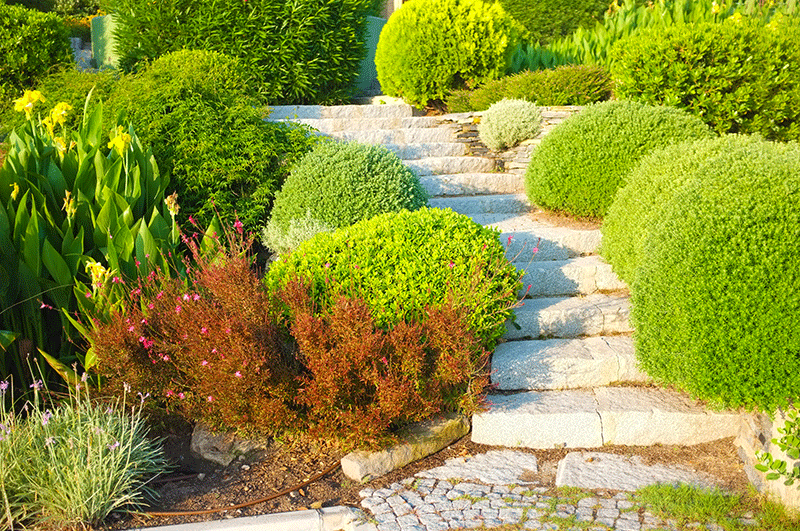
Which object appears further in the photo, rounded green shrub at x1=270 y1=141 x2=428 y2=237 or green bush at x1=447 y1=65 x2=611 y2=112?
green bush at x1=447 y1=65 x2=611 y2=112

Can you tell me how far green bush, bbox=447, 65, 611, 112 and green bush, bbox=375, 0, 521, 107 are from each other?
761mm

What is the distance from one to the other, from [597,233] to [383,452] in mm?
3325

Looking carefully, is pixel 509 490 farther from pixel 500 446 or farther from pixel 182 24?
pixel 182 24

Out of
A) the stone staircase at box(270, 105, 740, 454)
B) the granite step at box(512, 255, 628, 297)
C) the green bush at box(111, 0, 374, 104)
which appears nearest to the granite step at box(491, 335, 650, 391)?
the stone staircase at box(270, 105, 740, 454)

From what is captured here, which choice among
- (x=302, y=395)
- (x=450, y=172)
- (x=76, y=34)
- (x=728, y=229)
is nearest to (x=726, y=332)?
(x=728, y=229)

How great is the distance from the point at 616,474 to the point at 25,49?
25.9 ft

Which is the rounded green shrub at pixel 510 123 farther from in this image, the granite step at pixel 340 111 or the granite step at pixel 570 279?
the granite step at pixel 570 279

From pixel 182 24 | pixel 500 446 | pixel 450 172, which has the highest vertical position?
pixel 182 24

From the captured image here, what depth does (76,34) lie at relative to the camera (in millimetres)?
14312

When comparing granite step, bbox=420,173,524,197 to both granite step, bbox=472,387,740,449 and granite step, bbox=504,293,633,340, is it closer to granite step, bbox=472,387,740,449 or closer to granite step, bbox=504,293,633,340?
granite step, bbox=504,293,633,340

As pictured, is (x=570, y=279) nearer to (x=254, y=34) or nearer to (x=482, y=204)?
(x=482, y=204)

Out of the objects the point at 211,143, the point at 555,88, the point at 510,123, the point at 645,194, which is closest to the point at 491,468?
the point at 645,194

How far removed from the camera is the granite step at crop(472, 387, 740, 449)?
3933 mm

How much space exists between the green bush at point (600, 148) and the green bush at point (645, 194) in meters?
0.85
